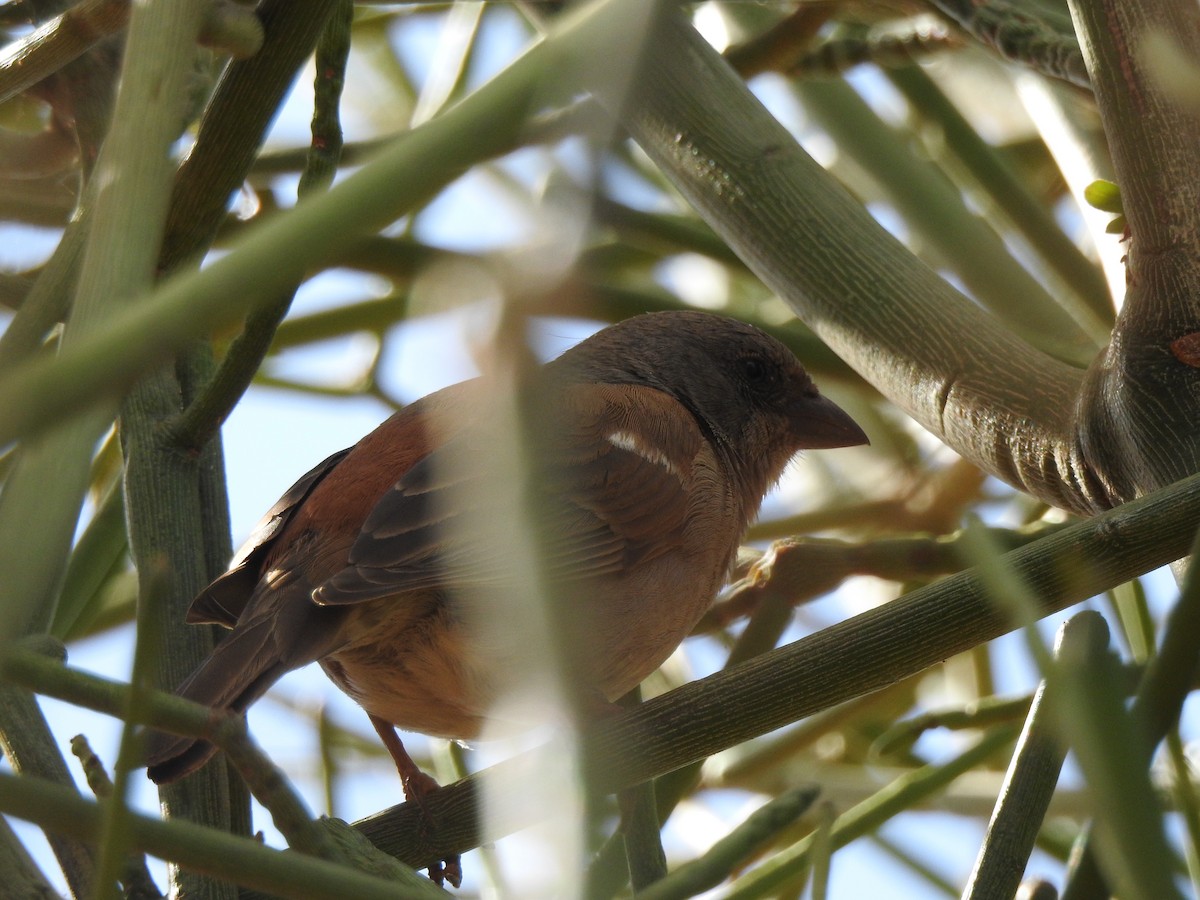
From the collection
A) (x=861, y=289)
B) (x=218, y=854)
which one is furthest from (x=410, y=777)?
(x=218, y=854)

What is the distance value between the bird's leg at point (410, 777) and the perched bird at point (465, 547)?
15mm

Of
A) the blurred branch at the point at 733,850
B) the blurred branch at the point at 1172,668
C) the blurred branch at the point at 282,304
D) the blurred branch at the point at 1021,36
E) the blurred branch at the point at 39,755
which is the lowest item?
the blurred branch at the point at 733,850

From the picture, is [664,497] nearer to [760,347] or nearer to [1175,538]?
[760,347]

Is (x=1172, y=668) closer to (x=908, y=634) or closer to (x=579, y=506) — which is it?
→ (x=908, y=634)

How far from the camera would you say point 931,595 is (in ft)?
4.68

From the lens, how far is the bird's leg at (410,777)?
3.22 metres

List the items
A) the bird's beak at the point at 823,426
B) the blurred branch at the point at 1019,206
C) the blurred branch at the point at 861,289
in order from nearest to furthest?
the blurred branch at the point at 861,289 < the blurred branch at the point at 1019,206 < the bird's beak at the point at 823,426

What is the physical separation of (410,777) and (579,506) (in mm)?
745

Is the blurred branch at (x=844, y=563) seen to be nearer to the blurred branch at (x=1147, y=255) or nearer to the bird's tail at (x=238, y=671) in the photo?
the blurred branch at (x=1147, y=255)

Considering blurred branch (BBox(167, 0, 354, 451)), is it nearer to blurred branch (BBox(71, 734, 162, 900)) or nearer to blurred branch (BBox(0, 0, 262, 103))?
blurred branch (BBox(0, 0, 262, 103))

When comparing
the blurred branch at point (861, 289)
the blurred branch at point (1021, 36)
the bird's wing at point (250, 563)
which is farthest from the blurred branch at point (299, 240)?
the blurred branch at point (1021, 36)

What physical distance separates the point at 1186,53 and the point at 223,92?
1.22 metres

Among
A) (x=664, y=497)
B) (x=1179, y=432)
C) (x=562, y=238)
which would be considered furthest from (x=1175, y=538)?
(x=664, y=497)

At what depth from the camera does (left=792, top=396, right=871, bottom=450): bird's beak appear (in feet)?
13.4
